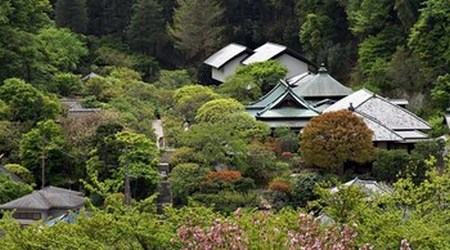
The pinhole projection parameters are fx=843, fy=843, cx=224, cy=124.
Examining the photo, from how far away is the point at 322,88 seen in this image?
105ft

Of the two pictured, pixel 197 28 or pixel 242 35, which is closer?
pixel 197 28

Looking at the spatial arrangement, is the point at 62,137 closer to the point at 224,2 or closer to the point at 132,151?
the point at 132,151

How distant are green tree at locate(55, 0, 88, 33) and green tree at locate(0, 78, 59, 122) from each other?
1990 cm

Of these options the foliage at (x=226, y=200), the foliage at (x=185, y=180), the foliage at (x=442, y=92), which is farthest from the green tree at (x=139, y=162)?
the foliage at (x=442, y=92)

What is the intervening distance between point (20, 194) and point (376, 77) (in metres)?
17.2

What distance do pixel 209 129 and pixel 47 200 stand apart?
5687 mm

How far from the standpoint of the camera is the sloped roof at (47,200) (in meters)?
20.6

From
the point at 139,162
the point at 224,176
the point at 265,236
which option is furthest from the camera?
the point at 139,162

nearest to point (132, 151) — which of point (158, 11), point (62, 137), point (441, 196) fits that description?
point (62, 137)

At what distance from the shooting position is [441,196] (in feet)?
42.7

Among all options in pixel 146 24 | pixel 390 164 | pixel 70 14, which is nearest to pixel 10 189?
pixel 390 164

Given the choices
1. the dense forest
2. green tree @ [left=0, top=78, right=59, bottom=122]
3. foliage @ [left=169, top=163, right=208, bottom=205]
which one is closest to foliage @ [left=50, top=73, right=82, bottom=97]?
the dense forest

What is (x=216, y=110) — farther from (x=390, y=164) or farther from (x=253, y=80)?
(x=253, y=80)

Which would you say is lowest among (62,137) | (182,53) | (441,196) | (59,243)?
(182,53)
